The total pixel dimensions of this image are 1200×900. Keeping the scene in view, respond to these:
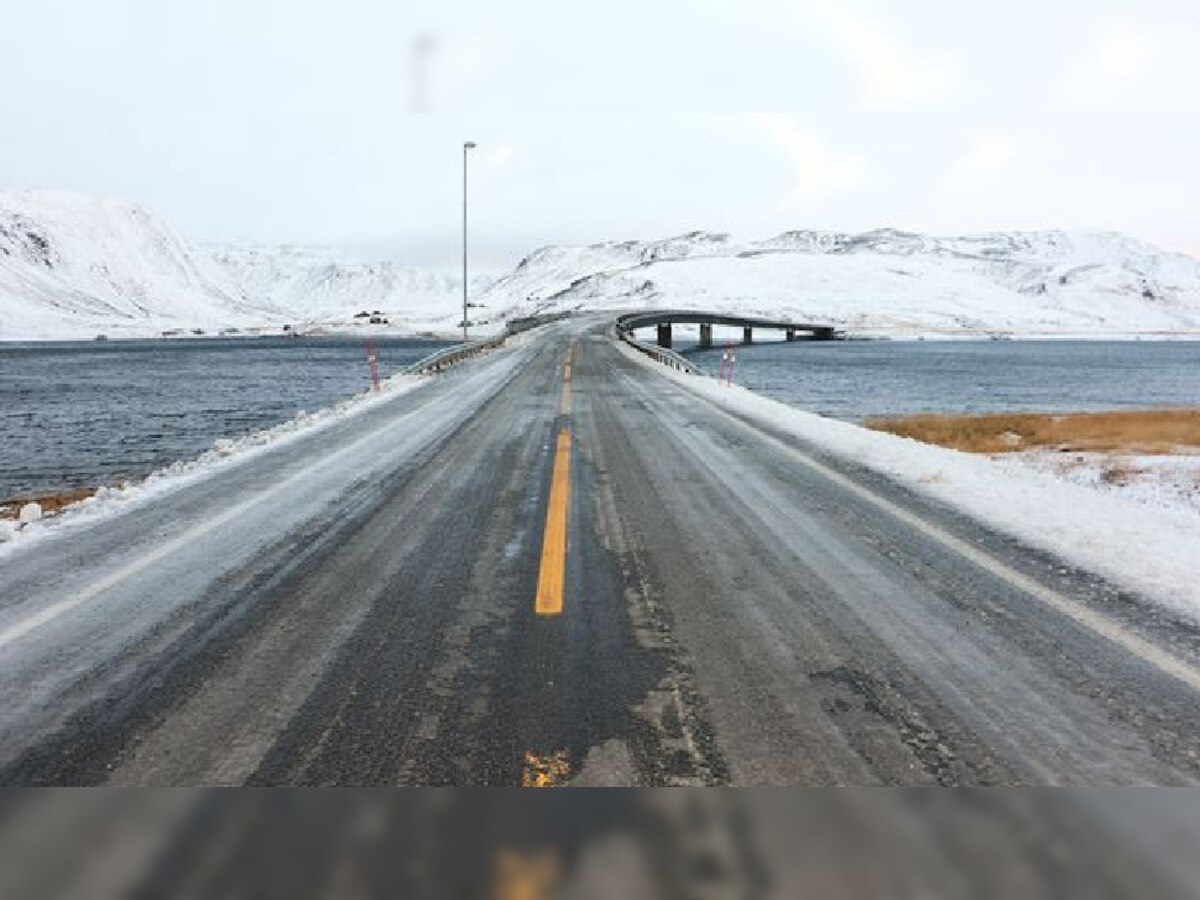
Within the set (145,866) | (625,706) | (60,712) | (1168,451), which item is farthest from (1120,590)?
(1168,451)

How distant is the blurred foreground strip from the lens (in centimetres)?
244

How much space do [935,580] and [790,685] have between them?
7.11 ft

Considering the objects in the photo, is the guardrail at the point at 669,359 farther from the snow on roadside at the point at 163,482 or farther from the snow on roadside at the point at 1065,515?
the snow on roadside at the point at 1065,515

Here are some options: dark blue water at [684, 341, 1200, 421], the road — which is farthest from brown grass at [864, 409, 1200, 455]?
the road

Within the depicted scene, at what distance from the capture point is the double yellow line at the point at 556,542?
5.02m

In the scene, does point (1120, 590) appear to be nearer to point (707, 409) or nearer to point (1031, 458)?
point (1031, 458)

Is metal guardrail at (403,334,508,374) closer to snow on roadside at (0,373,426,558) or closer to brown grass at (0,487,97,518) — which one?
snow on roadside at (0,373,426,558)

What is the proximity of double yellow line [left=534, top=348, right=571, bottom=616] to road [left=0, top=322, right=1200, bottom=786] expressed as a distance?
0.04 metres

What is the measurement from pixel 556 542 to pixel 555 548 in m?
0.17

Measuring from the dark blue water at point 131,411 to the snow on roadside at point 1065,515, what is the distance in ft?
49.9

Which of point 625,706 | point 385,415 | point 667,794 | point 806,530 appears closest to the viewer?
point 667,794

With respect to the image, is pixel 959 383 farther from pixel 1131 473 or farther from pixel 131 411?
pixel 131 411

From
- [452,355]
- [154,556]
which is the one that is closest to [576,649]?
[154,556]

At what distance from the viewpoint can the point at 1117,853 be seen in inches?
103
